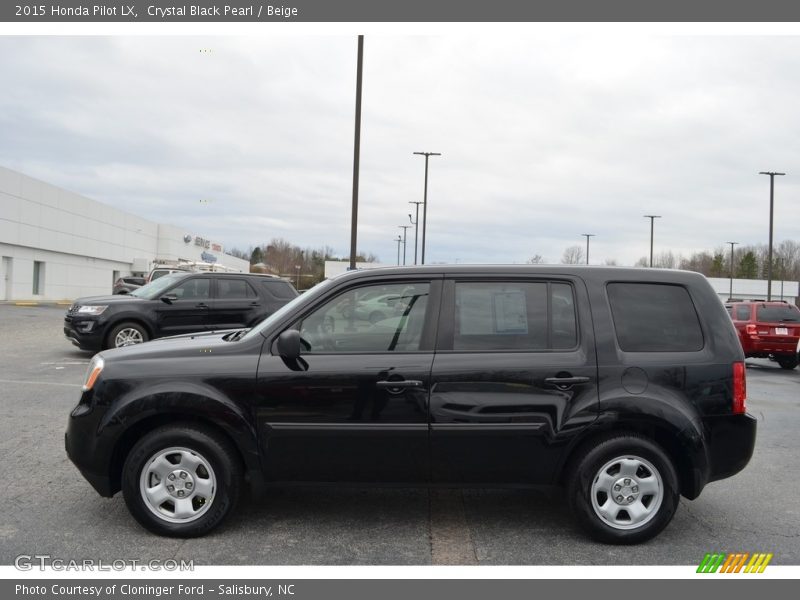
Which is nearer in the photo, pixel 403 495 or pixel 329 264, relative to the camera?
pixel 403 495

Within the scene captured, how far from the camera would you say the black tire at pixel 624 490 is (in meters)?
4.46

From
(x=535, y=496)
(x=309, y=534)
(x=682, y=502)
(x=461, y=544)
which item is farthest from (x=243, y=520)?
(x=682, y=502)

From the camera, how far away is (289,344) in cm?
434

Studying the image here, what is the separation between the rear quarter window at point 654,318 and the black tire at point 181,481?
2699 mm

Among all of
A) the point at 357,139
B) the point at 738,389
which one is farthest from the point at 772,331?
the point at 738,389

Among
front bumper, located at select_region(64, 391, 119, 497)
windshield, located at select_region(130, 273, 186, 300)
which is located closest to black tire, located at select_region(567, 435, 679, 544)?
front bumper, located at select_region(64, 391, 119, 497)

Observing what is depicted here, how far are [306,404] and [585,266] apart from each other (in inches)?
83.2

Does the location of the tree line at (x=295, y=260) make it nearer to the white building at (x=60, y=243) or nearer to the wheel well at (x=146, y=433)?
the white building at (x=60, y=243)

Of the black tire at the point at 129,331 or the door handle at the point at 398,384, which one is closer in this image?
the door handle at the point at 398,384

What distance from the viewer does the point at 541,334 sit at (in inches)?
183

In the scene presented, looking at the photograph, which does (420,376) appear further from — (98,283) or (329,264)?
(329,264)

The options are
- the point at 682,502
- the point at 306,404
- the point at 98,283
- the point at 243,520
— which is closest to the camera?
the point at 306,404

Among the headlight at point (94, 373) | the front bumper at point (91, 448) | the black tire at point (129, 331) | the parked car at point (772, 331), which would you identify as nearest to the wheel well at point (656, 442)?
the front bumper at point (91, 448)

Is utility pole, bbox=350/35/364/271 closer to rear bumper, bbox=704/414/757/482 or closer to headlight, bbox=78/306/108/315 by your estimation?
headlight, bbox=78/306/108/315
